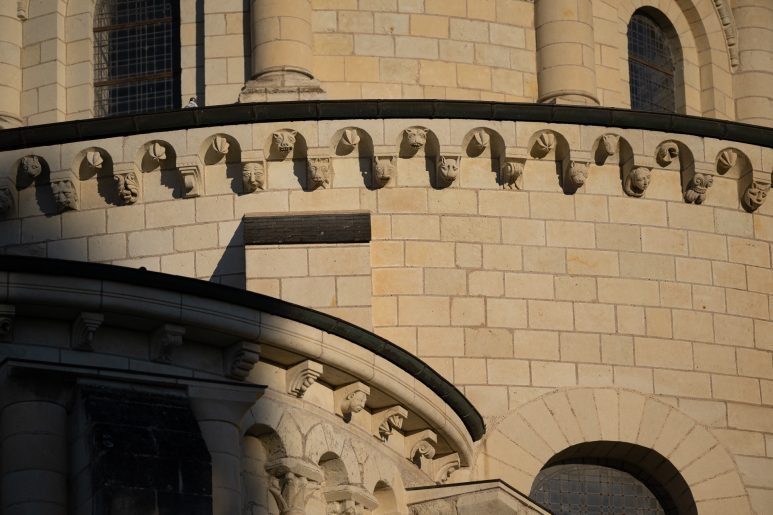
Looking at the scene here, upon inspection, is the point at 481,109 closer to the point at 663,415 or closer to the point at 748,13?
the point at 663,415

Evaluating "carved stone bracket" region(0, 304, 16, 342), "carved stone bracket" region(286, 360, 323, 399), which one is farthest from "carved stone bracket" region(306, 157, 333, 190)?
"carved stone bracket" region(0, 304, 16, 342)

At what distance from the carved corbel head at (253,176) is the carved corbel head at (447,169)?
1907 millimetres

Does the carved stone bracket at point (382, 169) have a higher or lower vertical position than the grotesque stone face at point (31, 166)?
lower

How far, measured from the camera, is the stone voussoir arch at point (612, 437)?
25.9 meters

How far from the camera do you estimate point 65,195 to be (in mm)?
27188

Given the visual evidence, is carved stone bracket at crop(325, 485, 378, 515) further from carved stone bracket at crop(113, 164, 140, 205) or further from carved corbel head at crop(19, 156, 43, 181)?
carved corbel head at crop(19, 156, 43, 181)

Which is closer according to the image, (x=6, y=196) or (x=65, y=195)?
(x=65, y=195)

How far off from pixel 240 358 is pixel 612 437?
21.4 feet

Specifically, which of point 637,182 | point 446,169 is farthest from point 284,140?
point 637,182

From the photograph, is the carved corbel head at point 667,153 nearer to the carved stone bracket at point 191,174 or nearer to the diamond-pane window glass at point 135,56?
the carved stone bracket at point 191,174

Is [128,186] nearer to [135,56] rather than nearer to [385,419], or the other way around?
[135,56]

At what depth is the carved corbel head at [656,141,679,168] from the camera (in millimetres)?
27781

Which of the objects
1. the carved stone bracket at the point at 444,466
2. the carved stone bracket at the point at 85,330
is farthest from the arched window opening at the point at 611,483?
the carved stone bracket at the point at 85,330

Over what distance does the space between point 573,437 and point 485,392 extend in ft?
3.46
